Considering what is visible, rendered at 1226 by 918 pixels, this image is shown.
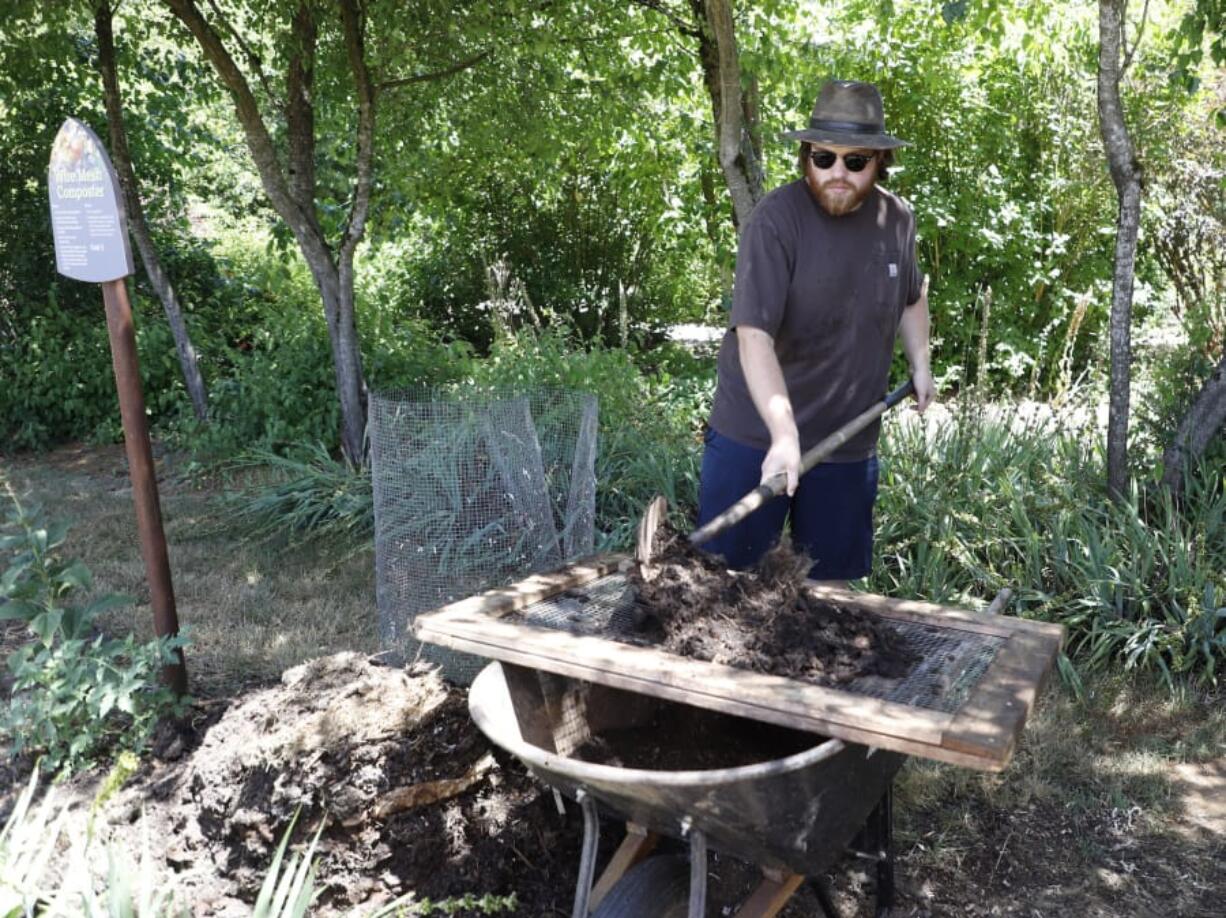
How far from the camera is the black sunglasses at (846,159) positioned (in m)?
2.65

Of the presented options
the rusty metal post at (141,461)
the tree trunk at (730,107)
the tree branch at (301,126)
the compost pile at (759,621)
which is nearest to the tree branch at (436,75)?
the tree branch at (301,126)

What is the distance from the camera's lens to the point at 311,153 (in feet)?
19.6

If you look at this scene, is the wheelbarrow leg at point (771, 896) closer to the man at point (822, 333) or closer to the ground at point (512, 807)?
the ground at point (512, 807)

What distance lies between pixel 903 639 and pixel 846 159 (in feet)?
3.99

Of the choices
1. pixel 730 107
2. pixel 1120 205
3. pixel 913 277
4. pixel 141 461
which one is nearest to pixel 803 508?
pixel 913 277

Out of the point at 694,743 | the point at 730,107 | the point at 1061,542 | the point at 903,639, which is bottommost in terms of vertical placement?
the point at 1061,542

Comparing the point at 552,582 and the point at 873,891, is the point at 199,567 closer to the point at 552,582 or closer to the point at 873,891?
the point at 552,582

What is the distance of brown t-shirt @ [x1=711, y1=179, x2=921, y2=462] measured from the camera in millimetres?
2639

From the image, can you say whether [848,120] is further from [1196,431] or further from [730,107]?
[1196,431]

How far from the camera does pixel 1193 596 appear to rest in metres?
3.61

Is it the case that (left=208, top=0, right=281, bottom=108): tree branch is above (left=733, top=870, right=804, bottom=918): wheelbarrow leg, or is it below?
above

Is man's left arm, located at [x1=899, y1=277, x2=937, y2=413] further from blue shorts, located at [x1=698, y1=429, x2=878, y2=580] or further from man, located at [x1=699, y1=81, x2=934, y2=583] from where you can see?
blue shorts, located at [x1=698, y1=429, x2=878, y2=580]

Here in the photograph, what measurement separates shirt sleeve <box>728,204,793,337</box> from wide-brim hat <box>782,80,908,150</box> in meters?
0.24

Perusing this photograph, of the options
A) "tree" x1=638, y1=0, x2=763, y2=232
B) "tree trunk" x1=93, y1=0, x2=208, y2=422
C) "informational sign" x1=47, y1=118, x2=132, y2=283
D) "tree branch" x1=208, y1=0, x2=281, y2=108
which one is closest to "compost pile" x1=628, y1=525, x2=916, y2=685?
"informational sign" x1=47, y1=118, x2=132, y2=283
